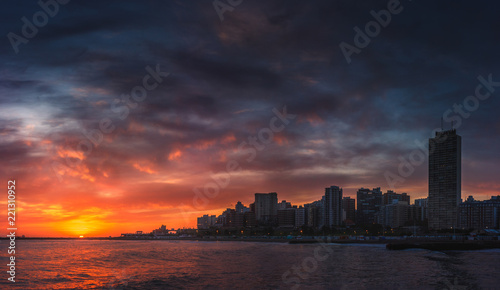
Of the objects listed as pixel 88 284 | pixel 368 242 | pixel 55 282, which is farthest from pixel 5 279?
pixel 368 242

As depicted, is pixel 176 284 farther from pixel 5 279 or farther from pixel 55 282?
pixel 5 279

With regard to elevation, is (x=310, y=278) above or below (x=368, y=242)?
above

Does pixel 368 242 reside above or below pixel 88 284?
below

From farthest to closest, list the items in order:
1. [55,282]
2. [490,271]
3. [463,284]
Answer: [490,271], [55,282], [463,284]

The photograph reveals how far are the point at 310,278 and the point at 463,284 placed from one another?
51.5ft

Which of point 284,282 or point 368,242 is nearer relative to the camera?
point 284,282

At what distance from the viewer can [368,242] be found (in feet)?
486

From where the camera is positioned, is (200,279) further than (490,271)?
No

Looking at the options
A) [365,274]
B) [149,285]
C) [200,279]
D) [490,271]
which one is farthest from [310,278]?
[490,271]

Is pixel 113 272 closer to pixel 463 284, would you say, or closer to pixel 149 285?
pixel 149 285

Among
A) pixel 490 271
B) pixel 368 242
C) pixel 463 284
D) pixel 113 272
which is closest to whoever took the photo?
pixel 463 284

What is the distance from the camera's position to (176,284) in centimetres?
4431

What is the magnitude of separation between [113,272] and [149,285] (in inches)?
688

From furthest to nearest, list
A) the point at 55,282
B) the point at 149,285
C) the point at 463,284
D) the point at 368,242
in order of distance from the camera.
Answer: the point at 368,242, the point at 55,282, the point at 149,285, the point at 463,284
